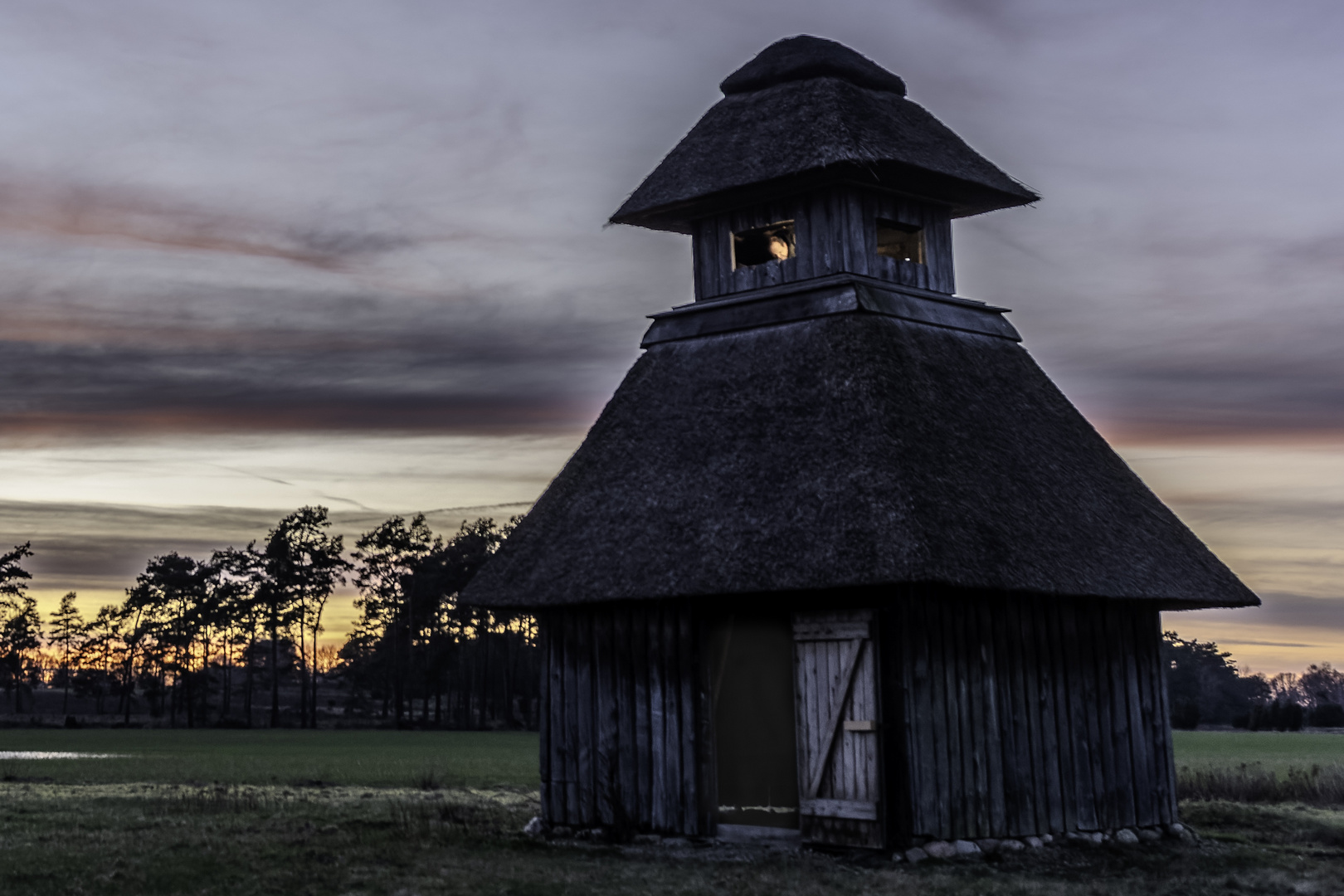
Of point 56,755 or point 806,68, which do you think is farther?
point 56,755

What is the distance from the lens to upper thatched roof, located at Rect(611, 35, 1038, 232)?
21828mm

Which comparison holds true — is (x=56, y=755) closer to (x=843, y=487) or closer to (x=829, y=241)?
(x=829, y=241)

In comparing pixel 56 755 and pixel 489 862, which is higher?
pixel 489 862

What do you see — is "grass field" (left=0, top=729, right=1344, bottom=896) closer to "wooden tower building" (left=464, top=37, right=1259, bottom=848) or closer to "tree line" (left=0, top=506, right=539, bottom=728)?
"wooden tower building" (left=464, top=37, right=1259, bottom=848)

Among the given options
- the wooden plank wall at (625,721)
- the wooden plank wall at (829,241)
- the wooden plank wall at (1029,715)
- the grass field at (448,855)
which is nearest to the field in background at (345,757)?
the grass field at (448,855)

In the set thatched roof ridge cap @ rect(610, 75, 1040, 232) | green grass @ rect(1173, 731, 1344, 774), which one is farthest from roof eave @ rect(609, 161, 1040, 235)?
green grass @ rect(1173, 731, 1344, 774)

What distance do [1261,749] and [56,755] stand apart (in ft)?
133

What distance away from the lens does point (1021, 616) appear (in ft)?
61.1

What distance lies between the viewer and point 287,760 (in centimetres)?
4109

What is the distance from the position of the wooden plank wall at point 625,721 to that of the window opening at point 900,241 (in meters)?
7.67

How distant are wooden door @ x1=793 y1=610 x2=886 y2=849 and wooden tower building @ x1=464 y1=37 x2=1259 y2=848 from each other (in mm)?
33

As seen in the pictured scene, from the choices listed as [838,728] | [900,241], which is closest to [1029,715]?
[838,728]

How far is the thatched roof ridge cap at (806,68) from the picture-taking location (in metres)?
24.4

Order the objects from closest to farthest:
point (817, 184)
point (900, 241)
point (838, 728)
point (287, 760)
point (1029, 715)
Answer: point (838, 728) < point (1029, 715) < point (817, 184) < point (900, 241) < point (287, 760)
